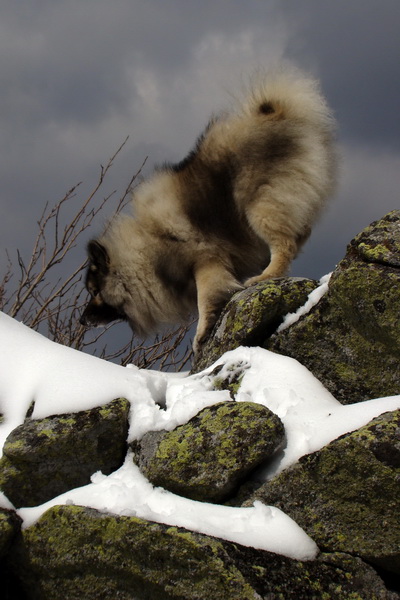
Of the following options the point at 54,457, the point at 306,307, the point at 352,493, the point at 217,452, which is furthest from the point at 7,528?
the point at 306,307

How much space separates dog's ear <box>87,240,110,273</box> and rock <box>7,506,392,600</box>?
289 cm

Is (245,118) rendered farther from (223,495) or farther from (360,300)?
(223,495)

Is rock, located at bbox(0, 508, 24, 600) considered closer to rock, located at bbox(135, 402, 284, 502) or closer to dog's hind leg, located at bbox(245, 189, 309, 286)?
rock, located at bbox(135, 402, 284, 502)

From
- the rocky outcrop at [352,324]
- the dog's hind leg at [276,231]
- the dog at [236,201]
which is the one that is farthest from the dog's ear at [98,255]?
the rocky outcrop at [352,324]

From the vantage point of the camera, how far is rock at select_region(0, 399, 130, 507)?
9.96 ft

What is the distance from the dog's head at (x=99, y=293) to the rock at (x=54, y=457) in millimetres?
2412

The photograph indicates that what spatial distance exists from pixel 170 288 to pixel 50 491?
231 cm

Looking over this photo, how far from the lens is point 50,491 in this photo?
3.07 m

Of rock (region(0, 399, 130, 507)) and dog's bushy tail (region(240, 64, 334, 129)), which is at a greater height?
dog's bushy tail (region(240, 64, 334, 129))

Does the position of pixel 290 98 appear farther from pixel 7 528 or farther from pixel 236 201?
pixel 7 528

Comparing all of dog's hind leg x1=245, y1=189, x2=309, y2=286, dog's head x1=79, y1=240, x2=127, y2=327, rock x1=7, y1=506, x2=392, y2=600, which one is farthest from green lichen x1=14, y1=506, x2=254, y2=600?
dog's head x1=79, y1=240, x2=127, y2=327

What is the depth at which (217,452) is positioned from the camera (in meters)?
2.78

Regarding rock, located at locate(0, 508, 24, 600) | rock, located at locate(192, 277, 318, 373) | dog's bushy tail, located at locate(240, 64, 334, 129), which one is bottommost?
rock, located at locate(0, 508, 24, 600)

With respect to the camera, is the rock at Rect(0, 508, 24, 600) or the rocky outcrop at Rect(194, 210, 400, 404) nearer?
the rock at Rect(0, 508, 24, 600)
